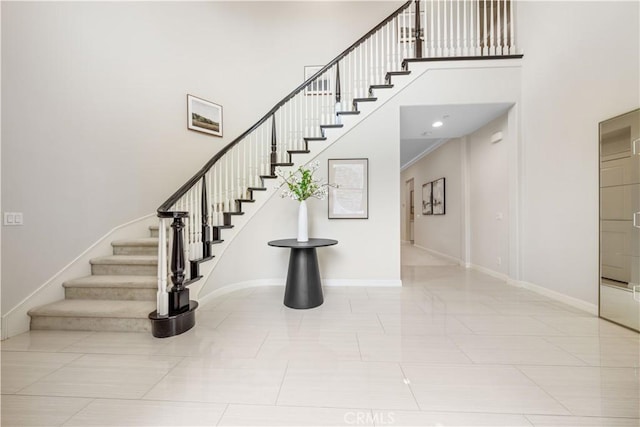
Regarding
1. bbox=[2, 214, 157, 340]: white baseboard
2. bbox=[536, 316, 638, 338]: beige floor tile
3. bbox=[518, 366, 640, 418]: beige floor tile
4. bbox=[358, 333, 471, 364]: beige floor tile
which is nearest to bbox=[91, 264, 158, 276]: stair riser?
bbox=[2, 214, 157, 340]: white baseboard

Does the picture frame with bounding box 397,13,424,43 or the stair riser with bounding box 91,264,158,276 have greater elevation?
the picture frame with bounding box 397,13,424,43

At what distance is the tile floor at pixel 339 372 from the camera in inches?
52.6

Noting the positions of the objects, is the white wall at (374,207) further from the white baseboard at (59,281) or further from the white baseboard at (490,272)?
the white baseboard at (490,272)

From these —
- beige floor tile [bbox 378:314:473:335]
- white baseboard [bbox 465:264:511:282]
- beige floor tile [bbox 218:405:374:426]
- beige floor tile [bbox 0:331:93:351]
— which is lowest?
beige floor tile [bbox 0:331:93:351]

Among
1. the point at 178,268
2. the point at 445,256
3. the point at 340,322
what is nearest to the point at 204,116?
the point at 178,268

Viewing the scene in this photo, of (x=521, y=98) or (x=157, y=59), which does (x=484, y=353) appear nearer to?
(x=521, y=98)

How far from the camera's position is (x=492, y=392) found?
1479mm

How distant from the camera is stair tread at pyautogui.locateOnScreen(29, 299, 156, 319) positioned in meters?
2.35

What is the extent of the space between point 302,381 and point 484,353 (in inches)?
54.7

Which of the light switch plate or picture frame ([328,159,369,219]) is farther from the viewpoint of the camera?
picture frame ([328,159,369,219])

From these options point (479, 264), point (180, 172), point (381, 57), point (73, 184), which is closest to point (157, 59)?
point (180, 172)

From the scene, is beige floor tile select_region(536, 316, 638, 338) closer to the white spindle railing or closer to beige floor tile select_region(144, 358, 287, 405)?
beige floor tile select_region(144, 358, 287, 405)

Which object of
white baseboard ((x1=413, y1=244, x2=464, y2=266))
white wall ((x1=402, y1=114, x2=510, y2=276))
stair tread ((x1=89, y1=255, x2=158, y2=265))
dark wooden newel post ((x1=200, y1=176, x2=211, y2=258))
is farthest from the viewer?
white baseboard ((x1=413, y1=244, x2=464, y2=266))

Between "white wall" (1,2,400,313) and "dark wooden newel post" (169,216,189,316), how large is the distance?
142 cm
